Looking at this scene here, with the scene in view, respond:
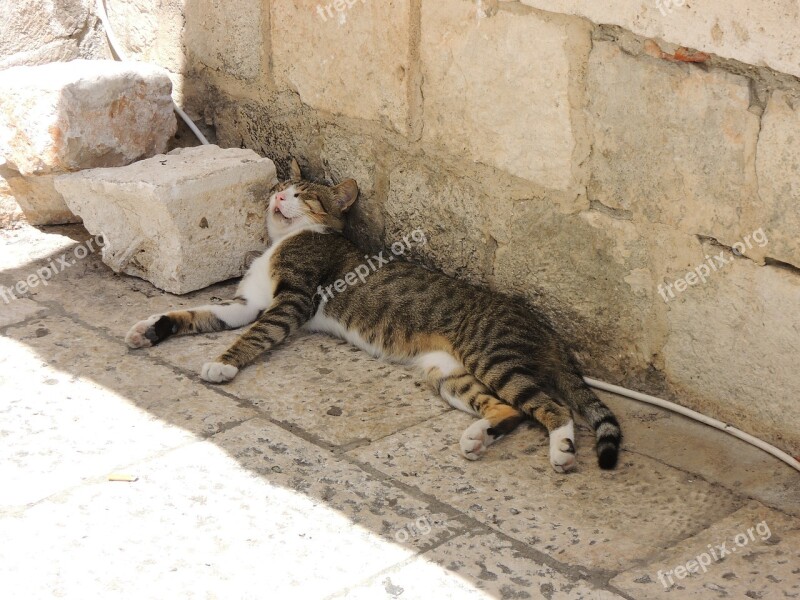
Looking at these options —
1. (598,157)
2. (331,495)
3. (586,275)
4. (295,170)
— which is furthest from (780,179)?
(295,170)

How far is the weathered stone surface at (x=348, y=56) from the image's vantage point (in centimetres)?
457

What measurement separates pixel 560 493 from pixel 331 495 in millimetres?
787

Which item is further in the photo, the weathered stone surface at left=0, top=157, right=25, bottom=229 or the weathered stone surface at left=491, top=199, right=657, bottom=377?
the weathered stone surface at left=0, top=157, right=25, bottom=229

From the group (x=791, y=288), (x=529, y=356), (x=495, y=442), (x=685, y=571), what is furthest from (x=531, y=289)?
(x=685, y=571)

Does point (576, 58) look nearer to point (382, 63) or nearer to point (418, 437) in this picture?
point (382, 63)

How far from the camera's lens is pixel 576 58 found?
388cm

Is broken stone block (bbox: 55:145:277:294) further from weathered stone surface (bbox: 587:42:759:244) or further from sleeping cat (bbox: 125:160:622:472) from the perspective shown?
weathered stone surface (bbox: 587:42:759:244)

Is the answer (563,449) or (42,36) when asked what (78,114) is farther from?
(563,449)

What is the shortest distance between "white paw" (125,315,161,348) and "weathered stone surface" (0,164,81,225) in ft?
4.19

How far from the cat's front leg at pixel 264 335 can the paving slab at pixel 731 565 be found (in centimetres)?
191

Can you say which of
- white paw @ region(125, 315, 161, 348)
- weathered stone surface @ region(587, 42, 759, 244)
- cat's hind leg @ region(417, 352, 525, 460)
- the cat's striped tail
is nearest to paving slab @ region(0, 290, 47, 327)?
white paw @ region(125, 315, 161, 348)

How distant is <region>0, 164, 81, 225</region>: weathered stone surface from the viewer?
540 centimetres

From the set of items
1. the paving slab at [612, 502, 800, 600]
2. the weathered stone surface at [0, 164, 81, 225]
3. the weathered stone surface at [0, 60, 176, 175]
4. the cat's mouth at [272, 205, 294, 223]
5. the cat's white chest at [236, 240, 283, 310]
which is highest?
the weathered stone surface at [0, 60, 176, 175]

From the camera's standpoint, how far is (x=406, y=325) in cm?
446
